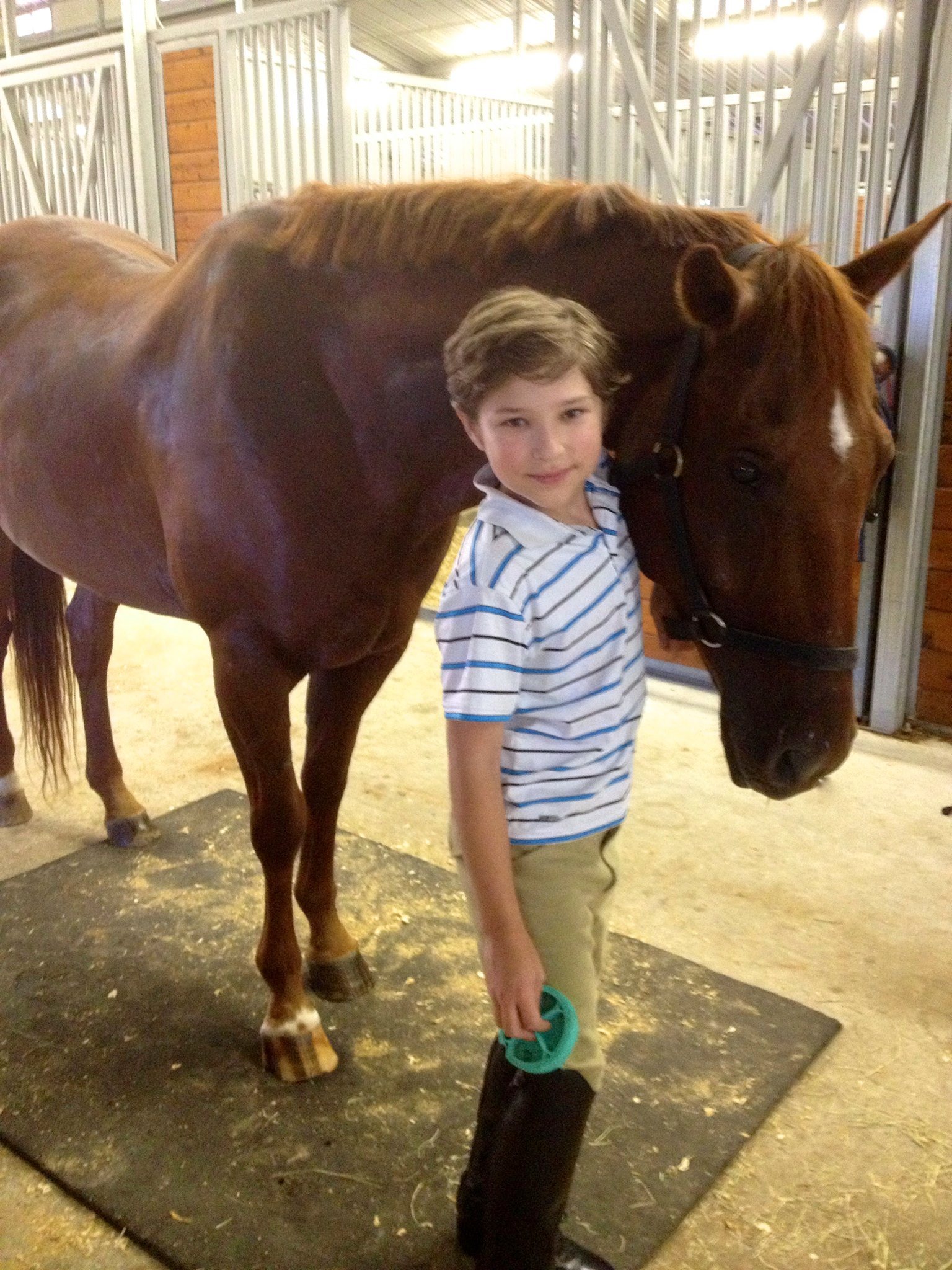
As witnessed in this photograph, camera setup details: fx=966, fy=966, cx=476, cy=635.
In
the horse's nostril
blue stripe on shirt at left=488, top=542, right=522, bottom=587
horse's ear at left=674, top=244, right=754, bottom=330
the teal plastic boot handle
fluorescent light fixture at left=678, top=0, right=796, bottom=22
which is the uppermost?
fluorescent light fixture at left=678, top=0, right=796, bottom=22

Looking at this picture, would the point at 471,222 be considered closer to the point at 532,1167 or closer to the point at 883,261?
the point at 883,261

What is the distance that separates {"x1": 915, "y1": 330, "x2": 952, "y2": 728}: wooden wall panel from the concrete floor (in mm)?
132

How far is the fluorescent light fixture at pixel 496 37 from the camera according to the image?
10820 millimetres

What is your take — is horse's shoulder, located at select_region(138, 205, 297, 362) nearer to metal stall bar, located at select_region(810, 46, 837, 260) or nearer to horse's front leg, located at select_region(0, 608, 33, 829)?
horse's front leg, located at select_region(0, 608, 33, 829)

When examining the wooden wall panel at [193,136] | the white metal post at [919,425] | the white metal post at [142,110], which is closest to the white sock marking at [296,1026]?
the white metal post at [919,425]

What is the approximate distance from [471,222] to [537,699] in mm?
636

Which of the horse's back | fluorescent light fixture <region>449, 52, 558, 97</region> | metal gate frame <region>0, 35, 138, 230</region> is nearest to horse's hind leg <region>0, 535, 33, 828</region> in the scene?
the horse's back

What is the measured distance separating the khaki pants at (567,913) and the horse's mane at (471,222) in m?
0.70

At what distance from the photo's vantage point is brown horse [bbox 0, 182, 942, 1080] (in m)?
0.98

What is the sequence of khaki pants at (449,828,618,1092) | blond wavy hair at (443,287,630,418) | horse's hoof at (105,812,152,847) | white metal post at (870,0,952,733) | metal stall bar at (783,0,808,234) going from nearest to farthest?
blond wavy hair at (443,287,630,418) < khaki pants at (449,828,618,1092) < horse's hoof at (105,812,152,847) < white metal post at (870,0,952,733) < metal stall bar at (783,0,808,234)

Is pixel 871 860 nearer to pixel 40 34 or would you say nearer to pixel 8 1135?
pixel 8 1135

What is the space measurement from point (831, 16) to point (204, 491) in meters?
2.52

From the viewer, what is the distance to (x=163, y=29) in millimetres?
5012

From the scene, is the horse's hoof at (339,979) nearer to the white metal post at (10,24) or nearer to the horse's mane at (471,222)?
the horse's mane at (471,222)
